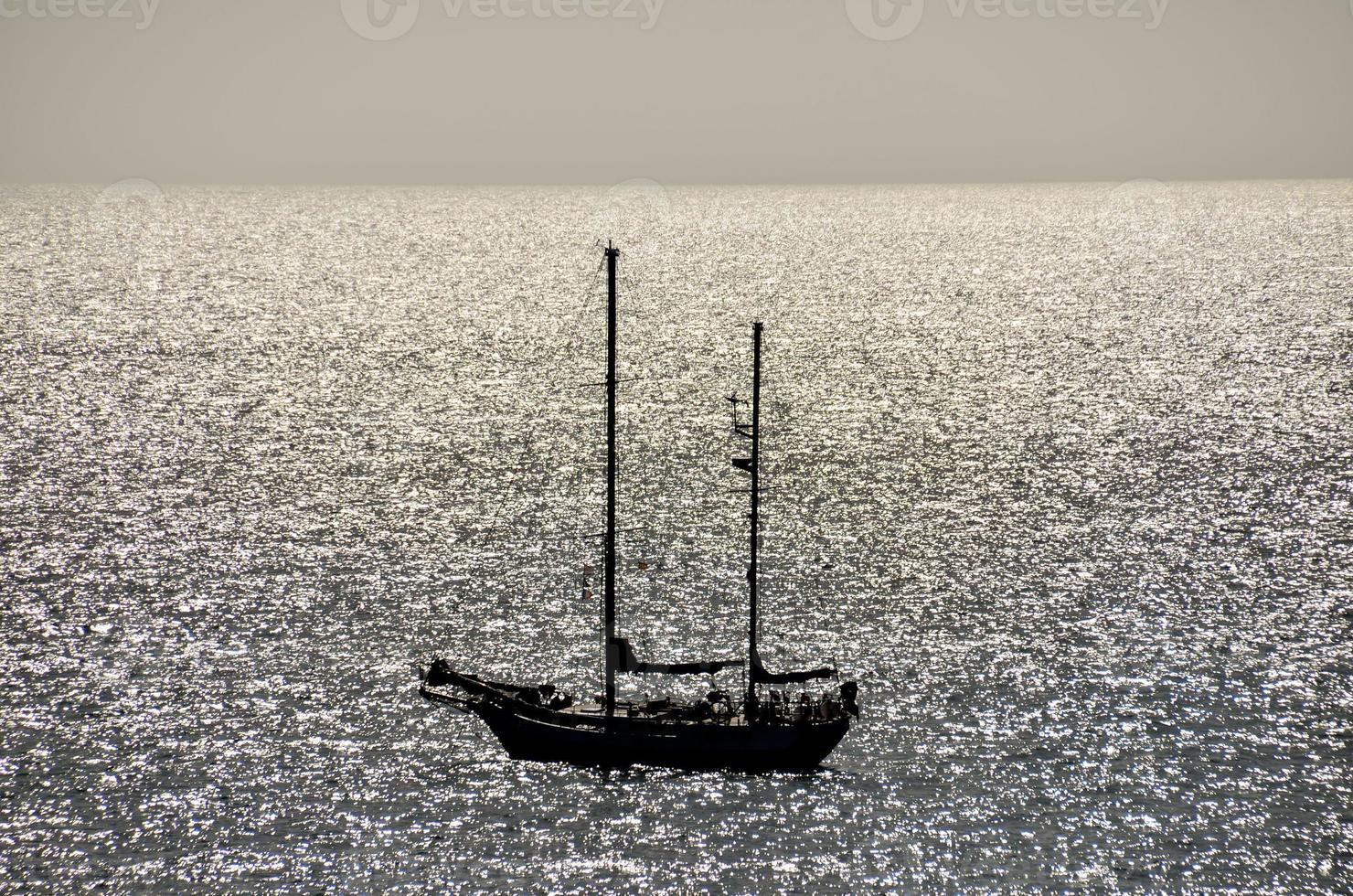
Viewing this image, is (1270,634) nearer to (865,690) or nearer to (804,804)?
(865,690)

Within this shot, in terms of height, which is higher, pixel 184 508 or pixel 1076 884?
pixel 184 508

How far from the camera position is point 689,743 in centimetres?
6275

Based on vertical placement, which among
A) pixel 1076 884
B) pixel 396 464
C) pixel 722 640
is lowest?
Answer: pixel 1076 884

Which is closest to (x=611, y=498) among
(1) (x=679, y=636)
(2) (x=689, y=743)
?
(2) (x=689, y=743)

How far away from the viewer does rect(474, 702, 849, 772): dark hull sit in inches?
2463

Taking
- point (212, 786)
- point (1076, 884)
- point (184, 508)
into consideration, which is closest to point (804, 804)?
point (1076, 884)

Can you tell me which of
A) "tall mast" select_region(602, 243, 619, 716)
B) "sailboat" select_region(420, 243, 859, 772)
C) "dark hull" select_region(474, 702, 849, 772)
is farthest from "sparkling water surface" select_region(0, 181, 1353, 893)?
"tall mast" select_region(602, 243, 619, 716)

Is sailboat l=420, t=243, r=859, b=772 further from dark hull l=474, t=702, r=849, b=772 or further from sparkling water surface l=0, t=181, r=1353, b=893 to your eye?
sparkling water surface l=0, t=181, r=1353, b=893

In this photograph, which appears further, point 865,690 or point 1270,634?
point 1270,634

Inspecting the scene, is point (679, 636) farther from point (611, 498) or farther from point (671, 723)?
point (611, 498)

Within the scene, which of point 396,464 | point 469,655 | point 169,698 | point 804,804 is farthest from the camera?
point 396,464

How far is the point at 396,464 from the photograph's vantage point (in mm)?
123875

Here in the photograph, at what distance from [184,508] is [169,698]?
40.2 metres

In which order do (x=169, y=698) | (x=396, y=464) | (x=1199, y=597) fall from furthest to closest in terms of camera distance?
(x=396, y=464) < (x=1199, y=597) < (x=169, y=698)
